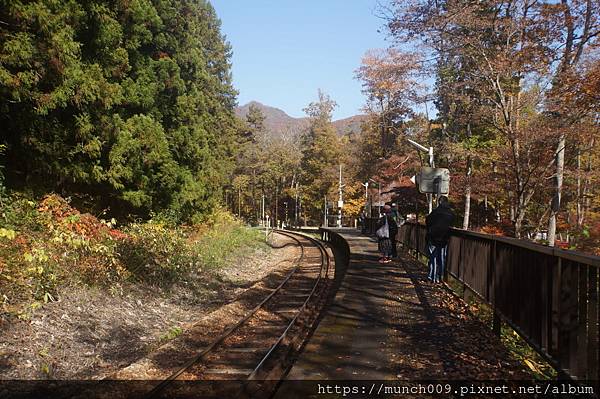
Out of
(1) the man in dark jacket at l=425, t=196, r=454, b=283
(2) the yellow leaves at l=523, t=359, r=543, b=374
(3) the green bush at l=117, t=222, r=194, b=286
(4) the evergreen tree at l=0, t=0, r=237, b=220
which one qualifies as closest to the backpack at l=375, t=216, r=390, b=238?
(1) the man in dark jacket at l=425, t=196, r=454, b=283

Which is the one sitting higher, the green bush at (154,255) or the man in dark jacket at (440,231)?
the man in dark jacket at (440,231)

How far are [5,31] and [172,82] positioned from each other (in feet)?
31.2

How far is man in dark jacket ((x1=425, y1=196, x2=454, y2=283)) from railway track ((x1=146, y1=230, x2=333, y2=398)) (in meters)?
2.86

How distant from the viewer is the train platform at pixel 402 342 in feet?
16.5

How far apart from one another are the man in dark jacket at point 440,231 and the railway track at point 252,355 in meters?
2.86

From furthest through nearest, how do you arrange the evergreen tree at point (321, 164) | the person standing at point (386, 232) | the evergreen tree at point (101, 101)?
the evergreen tree at point (321, 164), the person standing at point (386, 232), the evergreen tree at point (101, 101)

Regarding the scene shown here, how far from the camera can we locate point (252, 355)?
7777 millimetres

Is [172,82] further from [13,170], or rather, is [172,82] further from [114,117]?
[13,170]

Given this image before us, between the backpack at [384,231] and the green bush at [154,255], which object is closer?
the green bush at [154,255]

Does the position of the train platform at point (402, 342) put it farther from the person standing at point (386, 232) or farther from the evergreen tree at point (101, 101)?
the evergreen tree at point (101, 101)

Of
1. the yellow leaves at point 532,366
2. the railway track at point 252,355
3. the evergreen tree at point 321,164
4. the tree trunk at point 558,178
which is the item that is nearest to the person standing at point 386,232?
the railway track at point 252,355

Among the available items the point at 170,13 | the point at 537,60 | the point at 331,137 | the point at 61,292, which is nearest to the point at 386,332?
the point at 61,292

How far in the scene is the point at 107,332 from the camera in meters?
8.62

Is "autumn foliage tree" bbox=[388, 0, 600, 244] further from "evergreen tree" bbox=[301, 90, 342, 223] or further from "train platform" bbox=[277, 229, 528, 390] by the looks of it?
"evergreen tree" bbox=[301, 90, 342, 223]
